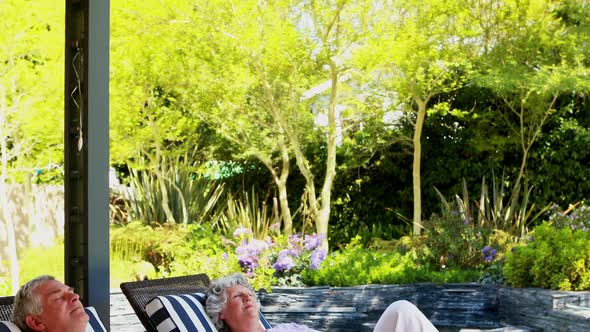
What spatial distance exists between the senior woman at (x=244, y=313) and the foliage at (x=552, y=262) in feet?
10.6

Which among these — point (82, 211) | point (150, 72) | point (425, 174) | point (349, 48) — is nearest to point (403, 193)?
point (425, 174)

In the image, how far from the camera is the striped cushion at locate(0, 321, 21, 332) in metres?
2.93

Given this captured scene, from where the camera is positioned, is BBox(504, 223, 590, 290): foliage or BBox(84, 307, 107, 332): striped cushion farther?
BBox(504, 223, 590, 290): foliage

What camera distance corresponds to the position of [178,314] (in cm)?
353

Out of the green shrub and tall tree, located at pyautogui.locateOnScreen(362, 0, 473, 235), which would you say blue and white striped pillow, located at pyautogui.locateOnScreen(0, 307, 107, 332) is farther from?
tall tree, located at pyautogui.locateOnScreen(362, 0, 473, 235)

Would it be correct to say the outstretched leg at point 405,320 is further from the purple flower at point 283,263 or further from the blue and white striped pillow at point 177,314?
the purple flower at point 283,263

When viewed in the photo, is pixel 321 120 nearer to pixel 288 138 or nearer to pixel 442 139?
pixel 288 138

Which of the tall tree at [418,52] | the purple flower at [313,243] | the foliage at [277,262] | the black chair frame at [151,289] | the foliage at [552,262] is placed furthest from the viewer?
the tall tree at [418,52]

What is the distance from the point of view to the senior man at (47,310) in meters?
3.01

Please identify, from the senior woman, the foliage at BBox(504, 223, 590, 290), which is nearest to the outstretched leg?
the senior woman

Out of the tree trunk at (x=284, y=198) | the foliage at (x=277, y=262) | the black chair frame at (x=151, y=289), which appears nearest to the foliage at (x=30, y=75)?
the tree trunk at (x=284, y=198)

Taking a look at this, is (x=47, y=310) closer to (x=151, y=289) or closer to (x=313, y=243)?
(x=151, y=289)

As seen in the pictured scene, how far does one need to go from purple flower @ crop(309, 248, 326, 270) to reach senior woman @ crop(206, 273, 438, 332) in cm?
366

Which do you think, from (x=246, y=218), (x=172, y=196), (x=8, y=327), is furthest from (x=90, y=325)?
(x=172, y=196)
